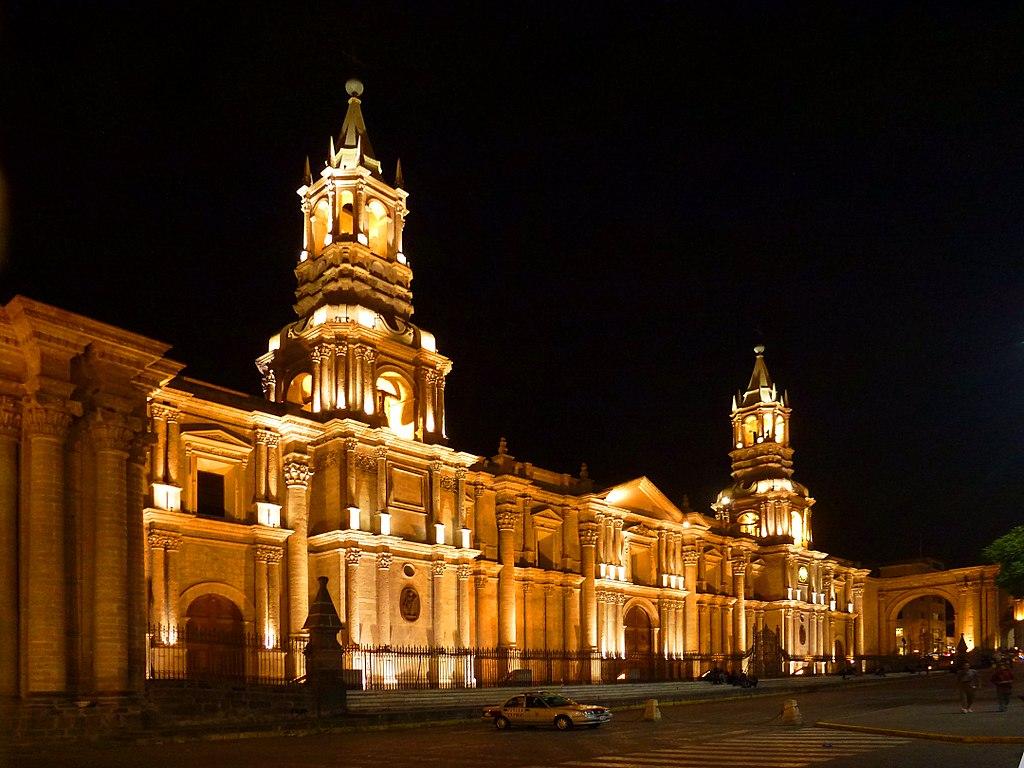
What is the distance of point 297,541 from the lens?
1487 inches

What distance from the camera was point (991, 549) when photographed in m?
47.7

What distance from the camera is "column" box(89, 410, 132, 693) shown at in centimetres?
2358

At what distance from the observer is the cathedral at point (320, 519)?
23609 mm

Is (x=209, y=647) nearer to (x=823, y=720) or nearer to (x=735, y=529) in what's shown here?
(x=823, y=720)

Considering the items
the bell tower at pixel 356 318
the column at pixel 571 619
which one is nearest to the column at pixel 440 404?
the bell tower at pixel 356 318

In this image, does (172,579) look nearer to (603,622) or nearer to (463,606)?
(463,606)

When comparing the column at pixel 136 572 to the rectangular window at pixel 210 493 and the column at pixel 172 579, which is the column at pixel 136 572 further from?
the rectangular window at pixel 210 493

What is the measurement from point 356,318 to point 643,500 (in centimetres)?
2337

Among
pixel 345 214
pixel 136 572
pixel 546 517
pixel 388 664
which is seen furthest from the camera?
pixel 546 517

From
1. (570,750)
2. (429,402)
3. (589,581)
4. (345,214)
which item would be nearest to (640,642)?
(589,581)

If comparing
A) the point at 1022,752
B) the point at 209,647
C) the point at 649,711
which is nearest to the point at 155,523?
the point at 209,647

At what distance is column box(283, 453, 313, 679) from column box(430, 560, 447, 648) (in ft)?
18.1

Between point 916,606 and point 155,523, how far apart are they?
279 feet

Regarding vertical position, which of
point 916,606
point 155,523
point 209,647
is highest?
point 155,523
